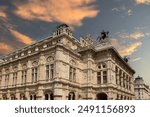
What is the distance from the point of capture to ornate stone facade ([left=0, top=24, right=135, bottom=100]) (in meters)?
29.1

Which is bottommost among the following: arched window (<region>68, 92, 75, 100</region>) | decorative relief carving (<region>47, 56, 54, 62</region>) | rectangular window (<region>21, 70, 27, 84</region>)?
arched window (<region>68, 92, 75, 100</region>)

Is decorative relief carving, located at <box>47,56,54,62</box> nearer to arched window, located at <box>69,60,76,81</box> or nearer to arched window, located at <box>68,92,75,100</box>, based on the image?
arched window, located at <box>69,60,76,81</box>

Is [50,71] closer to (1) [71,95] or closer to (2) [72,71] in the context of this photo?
(2) [72,71]

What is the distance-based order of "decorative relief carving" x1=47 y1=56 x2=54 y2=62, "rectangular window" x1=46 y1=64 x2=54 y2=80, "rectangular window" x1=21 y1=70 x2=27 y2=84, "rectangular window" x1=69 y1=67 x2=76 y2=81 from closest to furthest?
1. "rectangular window" x1=46 y1=64 x2=54 y2=80
2. "decorative relief carving" x1=47 y1=56 x2=54 y2=62
3. "rectangular window" x1=69 y1=67 x2=76 y2=81
4. "rectangular window" x1=21 y1=70 x2=27 y2=84

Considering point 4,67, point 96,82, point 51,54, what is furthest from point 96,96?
point 4,67

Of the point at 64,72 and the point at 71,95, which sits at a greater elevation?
the point at 64,72

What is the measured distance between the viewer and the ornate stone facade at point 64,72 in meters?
29.1

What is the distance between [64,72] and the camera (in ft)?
96.0

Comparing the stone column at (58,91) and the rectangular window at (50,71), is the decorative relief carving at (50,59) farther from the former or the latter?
the stone column at (58,91)

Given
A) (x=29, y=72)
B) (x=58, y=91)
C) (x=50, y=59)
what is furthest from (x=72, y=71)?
(x=29, y=72)

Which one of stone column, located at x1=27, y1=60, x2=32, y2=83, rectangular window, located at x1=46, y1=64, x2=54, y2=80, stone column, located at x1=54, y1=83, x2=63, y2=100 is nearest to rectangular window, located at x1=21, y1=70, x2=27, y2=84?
stone column, located at x1=27, y1=60, x2=32, y2=83

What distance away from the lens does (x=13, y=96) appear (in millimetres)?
36656

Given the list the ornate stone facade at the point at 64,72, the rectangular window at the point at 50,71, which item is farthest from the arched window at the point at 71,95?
the rectangular window at the point at 50,71

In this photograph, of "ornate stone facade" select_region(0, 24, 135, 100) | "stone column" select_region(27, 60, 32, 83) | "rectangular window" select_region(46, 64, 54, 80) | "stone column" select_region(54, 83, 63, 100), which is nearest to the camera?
"stone column" select_region(54, 83, 63, 100)
